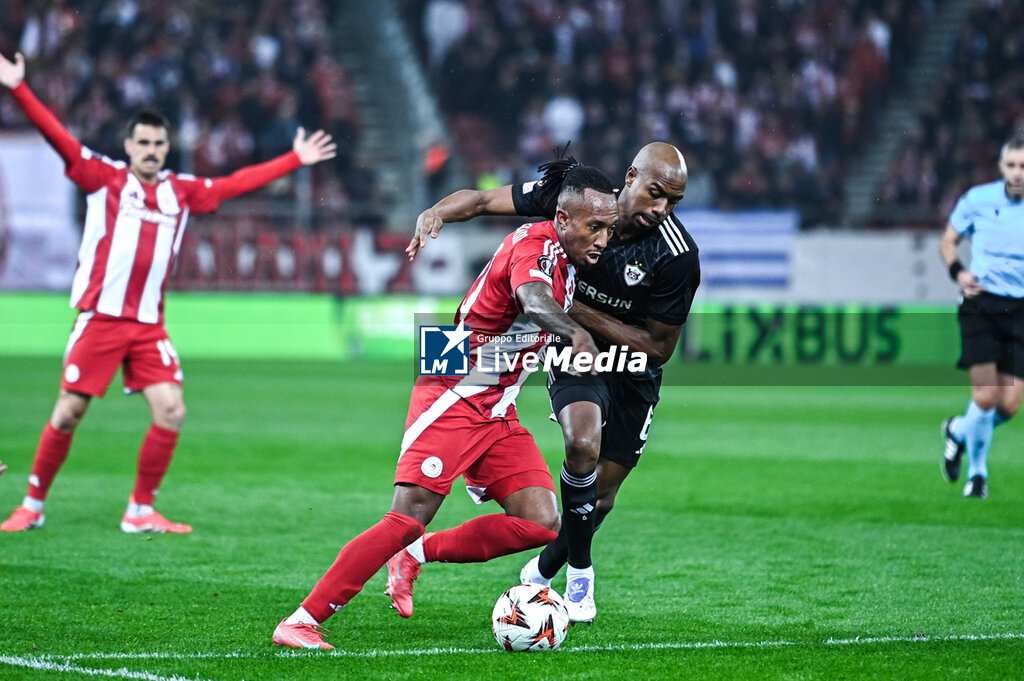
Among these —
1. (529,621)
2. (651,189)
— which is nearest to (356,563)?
(529,621)

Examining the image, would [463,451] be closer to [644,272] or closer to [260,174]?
[644,272]

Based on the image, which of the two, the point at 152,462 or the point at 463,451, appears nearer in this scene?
the point at 463,451

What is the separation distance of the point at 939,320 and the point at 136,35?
15.3 meters

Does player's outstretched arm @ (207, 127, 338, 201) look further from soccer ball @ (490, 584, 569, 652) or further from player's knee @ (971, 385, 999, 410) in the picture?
player's knee @ (971, 385, 999, 410)

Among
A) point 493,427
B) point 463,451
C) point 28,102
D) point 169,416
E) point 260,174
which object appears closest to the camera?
point 463,451

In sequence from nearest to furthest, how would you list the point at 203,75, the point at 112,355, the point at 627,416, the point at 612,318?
the point at 612,318, the point at 627,416, the point at 112,355, the point at 203,75

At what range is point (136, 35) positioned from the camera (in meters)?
24.8

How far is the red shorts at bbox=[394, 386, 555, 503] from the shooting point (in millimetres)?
4977

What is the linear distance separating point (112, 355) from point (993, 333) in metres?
5.70

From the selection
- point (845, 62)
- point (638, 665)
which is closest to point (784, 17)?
point (845, 62)

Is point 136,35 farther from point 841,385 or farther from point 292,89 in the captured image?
point 841,385

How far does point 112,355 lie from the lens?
7695 millimetres

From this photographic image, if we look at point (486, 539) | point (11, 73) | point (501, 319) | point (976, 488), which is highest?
point (11, 73)

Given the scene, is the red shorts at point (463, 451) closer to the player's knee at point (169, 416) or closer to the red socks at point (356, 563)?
the red socks at point (356, 563)
